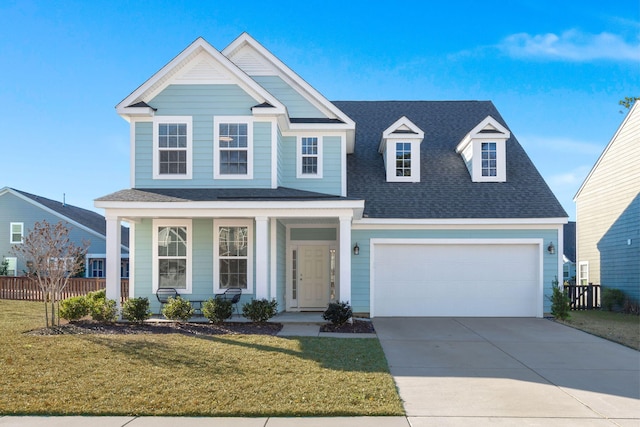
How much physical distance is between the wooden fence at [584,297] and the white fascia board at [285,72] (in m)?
10.9

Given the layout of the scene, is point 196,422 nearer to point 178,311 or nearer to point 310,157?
point 178,311

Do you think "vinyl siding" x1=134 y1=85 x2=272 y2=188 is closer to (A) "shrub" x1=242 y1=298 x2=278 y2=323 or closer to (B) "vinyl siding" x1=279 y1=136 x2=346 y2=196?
(B) "vinyl siding" x1=279 y1=136 x2=346 y2=196

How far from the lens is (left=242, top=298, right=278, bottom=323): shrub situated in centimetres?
1289

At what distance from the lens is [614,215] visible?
67.1 ft

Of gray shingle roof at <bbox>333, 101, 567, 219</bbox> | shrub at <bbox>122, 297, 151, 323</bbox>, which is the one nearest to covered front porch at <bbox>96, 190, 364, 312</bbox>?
Answer: shrub at <bbox>122, 297, 151, 323</bbox>

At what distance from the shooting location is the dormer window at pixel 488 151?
55.7ft

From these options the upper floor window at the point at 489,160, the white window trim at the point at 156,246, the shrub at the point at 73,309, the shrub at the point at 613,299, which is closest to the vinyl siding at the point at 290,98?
the white window trim at the point at 156,246

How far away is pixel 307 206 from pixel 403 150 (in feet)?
18.5

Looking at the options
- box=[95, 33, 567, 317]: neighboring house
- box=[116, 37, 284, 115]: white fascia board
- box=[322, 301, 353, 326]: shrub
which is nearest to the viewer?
box=[322, 301, 353, 326]: shrub

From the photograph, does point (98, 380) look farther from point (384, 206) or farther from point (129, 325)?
point (384, 206)

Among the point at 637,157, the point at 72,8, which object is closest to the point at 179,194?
the point at 72,8

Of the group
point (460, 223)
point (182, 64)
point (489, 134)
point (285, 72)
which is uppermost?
point (285, 72)

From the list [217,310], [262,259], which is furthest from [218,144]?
[217,310]

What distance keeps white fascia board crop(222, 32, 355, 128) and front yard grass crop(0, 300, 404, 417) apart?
7.52m
